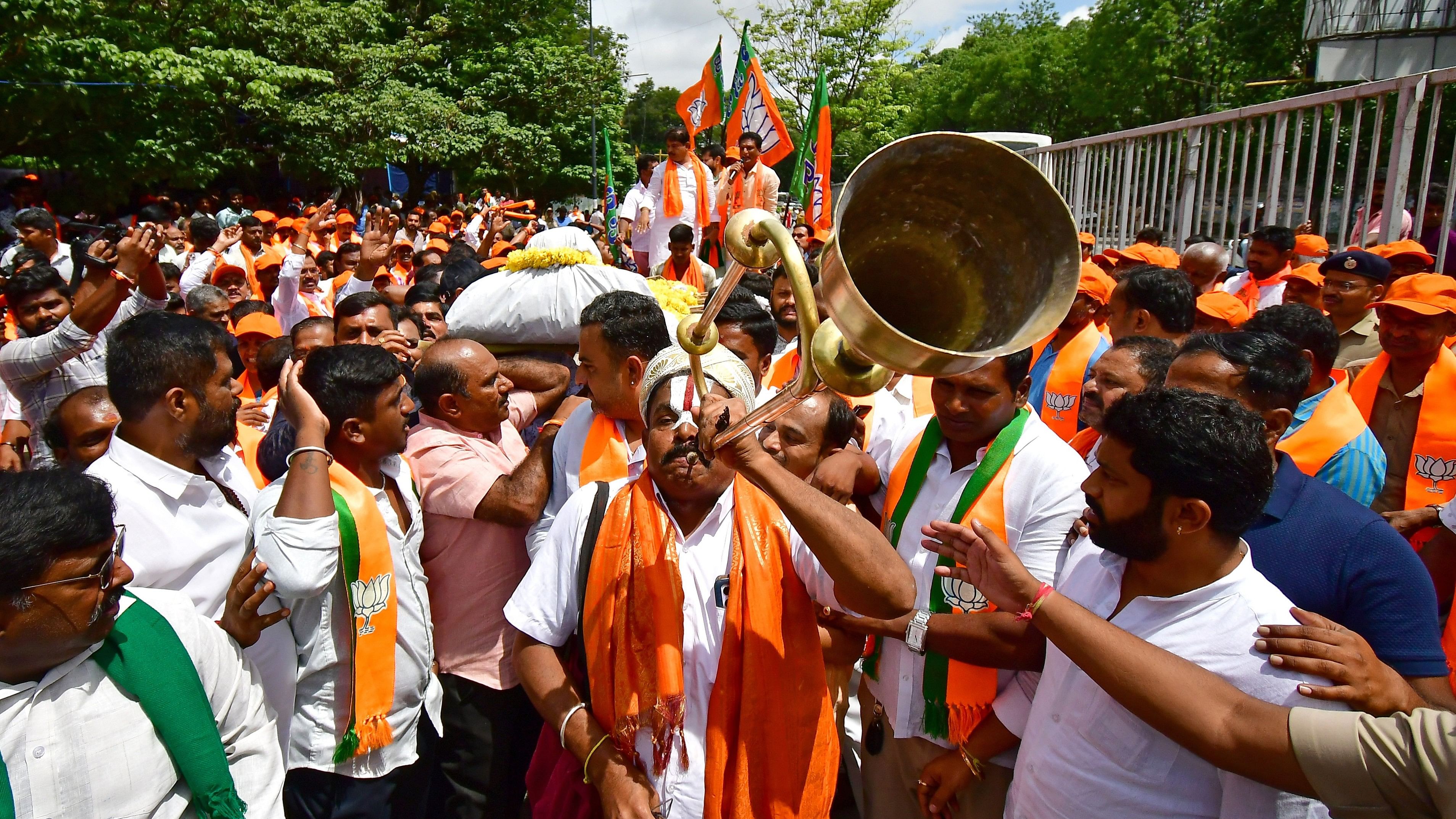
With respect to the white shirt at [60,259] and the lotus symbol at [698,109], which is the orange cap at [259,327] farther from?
the lotus symbol at [698,109]

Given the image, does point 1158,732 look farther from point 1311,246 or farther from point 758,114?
point 758,114

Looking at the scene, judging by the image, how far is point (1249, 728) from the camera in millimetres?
1692

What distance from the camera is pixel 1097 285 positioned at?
4801mm

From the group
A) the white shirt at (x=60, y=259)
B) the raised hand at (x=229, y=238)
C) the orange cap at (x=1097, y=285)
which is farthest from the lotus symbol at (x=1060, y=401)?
the white shirt at (x=60, y=259)

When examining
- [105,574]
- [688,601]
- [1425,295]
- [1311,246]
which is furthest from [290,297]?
[1311,246]

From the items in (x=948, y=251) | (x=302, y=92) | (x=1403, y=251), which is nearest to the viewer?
(x=948, y=251)

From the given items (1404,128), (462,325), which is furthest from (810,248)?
(462,325)

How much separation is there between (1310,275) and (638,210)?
23.7ft

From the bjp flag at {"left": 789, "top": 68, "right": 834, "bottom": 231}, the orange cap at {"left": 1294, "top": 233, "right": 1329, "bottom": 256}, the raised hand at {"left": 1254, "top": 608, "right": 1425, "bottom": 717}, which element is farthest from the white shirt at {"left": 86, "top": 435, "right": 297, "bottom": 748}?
the bjp flag at {"left": 789, "top": 68, "right": 834, "bottom": 231}

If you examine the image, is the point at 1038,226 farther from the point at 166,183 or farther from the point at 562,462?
the point at 166,183

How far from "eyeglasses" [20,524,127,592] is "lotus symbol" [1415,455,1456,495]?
4252 mm

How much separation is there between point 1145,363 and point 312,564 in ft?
8.98

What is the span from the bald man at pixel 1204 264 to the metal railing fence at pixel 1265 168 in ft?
2.71

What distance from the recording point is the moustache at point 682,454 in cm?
220
